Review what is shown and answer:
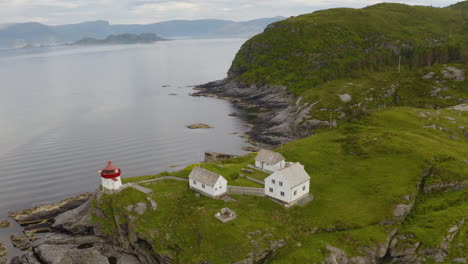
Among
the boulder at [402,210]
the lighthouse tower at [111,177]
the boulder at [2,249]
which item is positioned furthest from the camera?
the lighthouse tower at [111,177]

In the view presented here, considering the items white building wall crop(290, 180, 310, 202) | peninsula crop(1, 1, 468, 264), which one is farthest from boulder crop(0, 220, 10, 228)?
white building wall crop(290, 180, 310, 202)

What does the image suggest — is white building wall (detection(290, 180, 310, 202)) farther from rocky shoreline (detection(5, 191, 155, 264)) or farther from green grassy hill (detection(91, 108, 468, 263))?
rocky shoreline (detection(5, 191, 155, 264))

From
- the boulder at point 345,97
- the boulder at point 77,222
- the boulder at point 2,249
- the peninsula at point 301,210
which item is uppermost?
the boulder at point 345,97

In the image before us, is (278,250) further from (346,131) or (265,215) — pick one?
(346,131)

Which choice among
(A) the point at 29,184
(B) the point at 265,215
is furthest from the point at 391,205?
(A) the point at 29,184

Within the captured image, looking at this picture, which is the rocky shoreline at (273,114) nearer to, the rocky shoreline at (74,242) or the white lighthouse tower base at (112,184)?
the white lighthouse tower base at (112,184)

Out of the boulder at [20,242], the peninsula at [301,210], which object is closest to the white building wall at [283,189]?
the peninsula at [301,210]

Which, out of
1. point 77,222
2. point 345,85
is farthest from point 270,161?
point 345,85
